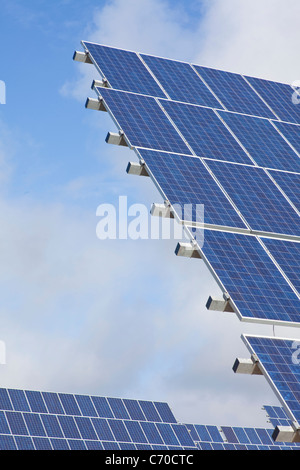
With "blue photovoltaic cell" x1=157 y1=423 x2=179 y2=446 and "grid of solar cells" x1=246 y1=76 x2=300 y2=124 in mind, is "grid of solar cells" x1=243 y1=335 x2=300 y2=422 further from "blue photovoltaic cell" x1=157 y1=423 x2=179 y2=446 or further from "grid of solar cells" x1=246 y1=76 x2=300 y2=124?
"grid of solar cells" x1=246 y1=76 x2=300 y2=124

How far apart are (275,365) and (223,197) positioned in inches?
291

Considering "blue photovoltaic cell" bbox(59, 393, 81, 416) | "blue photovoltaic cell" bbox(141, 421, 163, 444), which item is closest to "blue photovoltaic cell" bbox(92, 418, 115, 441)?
"blue photovoltaic cell" bbox(59, 393, 81, 416)

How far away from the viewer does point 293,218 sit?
26.9 metres

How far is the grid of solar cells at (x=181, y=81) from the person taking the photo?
109ft

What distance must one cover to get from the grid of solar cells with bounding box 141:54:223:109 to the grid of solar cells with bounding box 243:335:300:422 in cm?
1384

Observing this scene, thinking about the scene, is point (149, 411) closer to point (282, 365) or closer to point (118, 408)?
point (118, 408)

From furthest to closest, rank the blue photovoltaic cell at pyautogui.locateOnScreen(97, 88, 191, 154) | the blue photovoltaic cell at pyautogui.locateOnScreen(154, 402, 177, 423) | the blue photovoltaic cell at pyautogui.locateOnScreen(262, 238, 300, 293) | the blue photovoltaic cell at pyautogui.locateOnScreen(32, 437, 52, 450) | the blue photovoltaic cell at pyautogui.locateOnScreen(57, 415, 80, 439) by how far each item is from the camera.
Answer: the blue photovoltaic cell at pyautogui.locateOnScreen(154, 402, 177, 423) < the blue photovoltaic cell at pyautogui.locateOnScreen(57, 415, 80, 439) < the blue photovoltaic cell at pyautogui.locateOnScreen(32, 437, 52, 450) < the blue photovoltaic cell at pyautogui.locateOnScreen(97, 88, 191, 154) < the blue photovoltaic cell at pyautogui.locateOnScreen(262, 238, 300, 293)

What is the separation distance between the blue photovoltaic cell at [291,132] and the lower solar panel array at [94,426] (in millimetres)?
12768

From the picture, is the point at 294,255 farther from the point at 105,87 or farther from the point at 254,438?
the point at 254,438

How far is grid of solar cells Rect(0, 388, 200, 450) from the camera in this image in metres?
31.3

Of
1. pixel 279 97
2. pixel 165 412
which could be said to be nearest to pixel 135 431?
pixel 165 412

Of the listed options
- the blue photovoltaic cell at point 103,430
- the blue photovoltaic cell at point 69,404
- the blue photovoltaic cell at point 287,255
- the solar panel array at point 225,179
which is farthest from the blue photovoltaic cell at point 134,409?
the blue photovoltaic cell at point 287,255

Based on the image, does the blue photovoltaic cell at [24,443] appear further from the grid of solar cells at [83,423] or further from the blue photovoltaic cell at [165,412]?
the blue photovoltaic cell at [165,412]

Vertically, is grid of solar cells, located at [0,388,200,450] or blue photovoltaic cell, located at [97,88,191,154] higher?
blue photovoltaic cell, located at [97,88,191,154]
